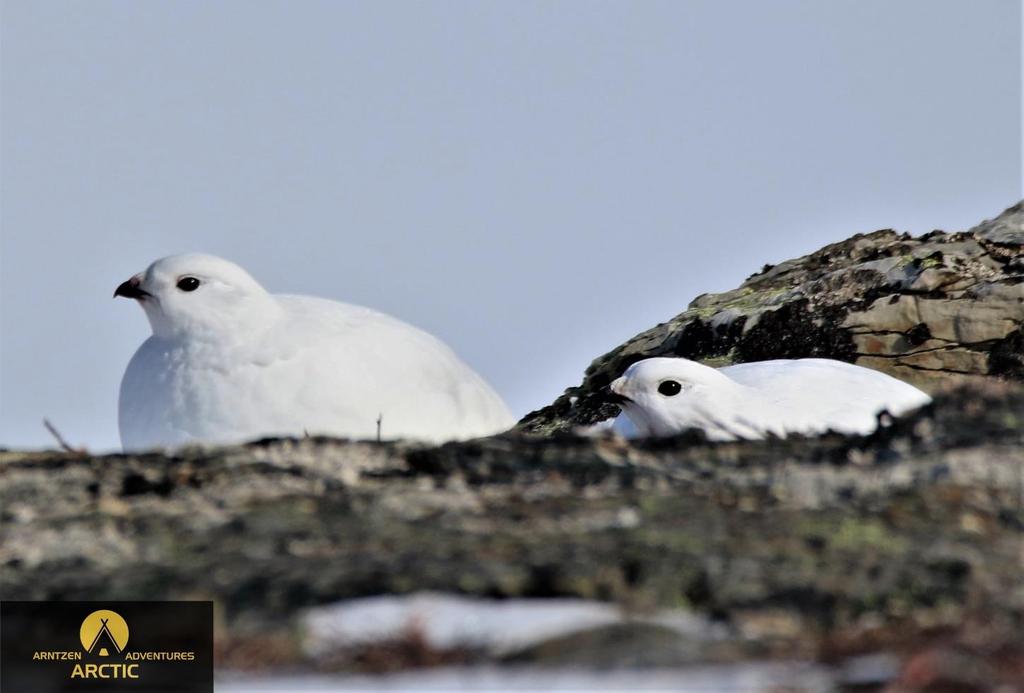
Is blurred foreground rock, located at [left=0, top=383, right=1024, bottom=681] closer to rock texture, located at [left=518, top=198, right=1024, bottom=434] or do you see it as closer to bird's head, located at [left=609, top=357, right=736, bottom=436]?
bird's head, located at [left=609, top=357, right=736, bottom=436]

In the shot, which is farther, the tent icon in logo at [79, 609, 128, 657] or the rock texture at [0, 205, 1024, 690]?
the tent icon in logo at [79, 609, 128, 657]

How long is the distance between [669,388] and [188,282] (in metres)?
3.15

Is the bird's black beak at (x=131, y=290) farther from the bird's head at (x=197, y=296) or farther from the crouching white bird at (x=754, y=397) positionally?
the crouching white bird at (x=754, y=397)

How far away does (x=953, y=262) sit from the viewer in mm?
14711

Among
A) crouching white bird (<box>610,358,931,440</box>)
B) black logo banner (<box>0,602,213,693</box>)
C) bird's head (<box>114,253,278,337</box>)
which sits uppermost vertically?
bird's head (<box>114,253,278,337</box>)

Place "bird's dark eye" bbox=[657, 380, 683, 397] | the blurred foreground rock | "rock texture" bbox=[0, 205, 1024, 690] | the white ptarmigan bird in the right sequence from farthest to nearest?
"bird's dark eye" bbox=[657, 380, 683, 397], the white ptarmigan bird, the blurred foreground rock, "rock texture" bbox=[0, 205, 1024, 690]

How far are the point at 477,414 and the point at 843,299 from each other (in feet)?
15.8

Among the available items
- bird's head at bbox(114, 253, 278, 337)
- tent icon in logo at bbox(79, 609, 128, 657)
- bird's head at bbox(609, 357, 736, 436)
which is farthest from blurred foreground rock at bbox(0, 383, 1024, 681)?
bird's head at bbox(609, 357, 736, 436)

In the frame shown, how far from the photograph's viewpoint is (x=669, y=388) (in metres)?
11.7

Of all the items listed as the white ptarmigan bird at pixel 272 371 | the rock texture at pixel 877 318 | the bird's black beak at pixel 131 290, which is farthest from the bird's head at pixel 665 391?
the bird's black beak at pixel 131 290

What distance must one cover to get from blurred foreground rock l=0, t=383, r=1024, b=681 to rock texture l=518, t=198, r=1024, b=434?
552cm

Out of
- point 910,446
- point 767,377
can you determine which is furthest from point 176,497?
point 767,377

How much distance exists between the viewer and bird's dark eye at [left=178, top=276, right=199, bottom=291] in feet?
→ 36.6

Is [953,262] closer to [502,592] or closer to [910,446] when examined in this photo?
[910,446]
